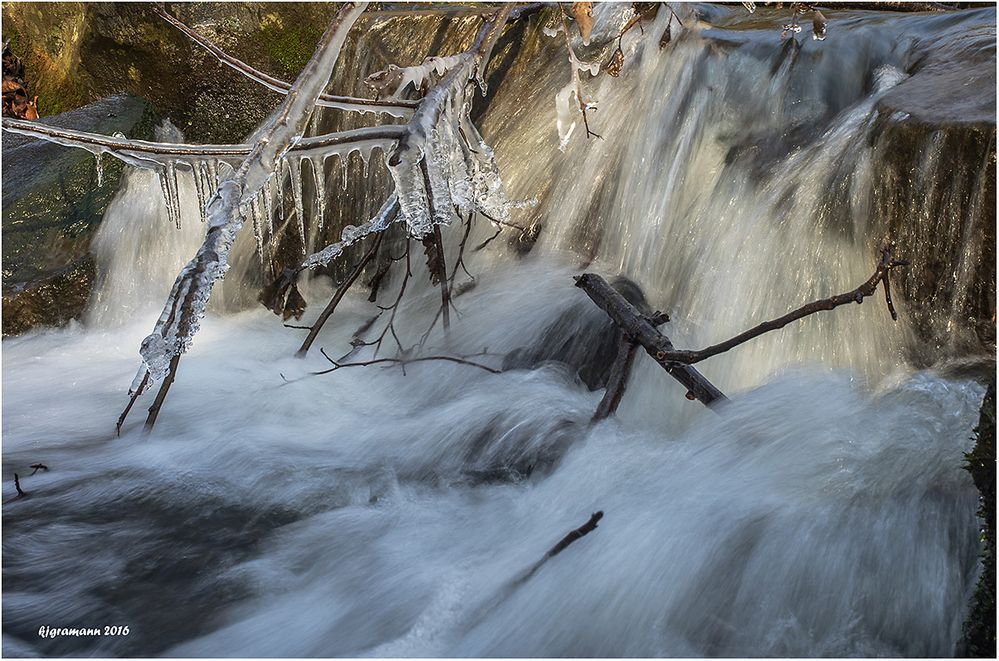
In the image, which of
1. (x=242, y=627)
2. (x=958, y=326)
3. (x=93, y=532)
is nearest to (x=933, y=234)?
(x=958, y=326)

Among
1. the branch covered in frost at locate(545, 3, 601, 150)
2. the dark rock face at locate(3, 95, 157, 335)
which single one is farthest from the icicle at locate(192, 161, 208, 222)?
the branch covered in frost at locate(545, 3, 601, 150)

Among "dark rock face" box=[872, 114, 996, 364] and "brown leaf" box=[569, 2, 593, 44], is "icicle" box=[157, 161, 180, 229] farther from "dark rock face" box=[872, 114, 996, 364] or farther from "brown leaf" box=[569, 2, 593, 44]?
"dark rock face" box=[872, 114, 996, 364]

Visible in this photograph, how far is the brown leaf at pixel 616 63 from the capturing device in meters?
4.17

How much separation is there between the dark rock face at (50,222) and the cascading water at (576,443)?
0.12m

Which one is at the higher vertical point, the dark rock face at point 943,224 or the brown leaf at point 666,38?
the brown leaf at point 666,38

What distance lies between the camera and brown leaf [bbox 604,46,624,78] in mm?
4168

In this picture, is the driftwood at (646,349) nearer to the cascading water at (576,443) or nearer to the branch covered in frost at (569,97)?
the cascading water at (576,443)

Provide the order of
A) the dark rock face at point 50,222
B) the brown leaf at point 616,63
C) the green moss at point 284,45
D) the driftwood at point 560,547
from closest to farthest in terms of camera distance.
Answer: the driftwood at point 560,547, the brown leaf at point 616,63, the dark rock face at point 50,222, the green moss at point 284,45

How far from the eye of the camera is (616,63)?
4.20 meters

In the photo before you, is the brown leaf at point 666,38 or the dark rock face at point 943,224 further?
A: the brown leaf at point 666,38

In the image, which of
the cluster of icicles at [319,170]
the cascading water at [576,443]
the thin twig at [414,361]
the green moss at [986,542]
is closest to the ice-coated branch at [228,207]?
the cluster of icicles at [319,170]

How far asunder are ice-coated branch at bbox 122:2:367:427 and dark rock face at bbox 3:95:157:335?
2143 mm

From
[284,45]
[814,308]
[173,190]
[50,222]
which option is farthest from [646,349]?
[284,45]

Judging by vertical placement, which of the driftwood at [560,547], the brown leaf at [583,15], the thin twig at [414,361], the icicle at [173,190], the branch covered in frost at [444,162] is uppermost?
the brown leaf at [583,15]
